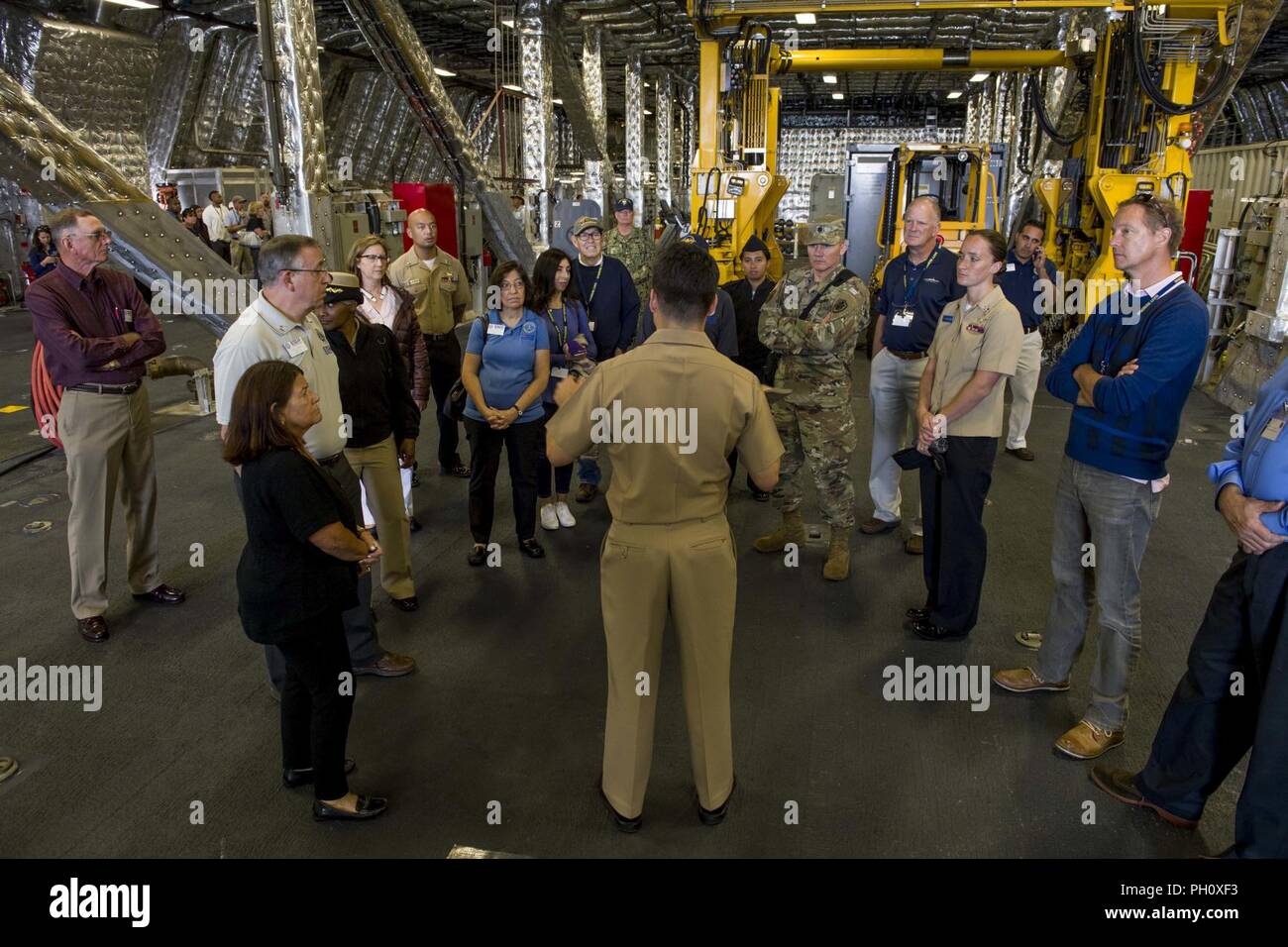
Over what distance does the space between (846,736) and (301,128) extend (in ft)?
20.1

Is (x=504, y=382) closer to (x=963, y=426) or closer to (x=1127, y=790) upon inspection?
(x=963, y=426)

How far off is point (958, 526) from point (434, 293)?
351 centimetres

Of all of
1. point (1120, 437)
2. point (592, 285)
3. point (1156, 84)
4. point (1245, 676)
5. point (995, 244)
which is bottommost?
point (1245, 676)

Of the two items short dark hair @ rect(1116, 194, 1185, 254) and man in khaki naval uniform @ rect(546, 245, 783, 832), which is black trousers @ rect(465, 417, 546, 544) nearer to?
man in khaki naval uniform @ rect(546, 245, 783, 832)

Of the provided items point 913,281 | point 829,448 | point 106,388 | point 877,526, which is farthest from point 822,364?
point 106,388

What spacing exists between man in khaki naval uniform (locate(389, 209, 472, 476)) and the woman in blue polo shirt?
102 cm

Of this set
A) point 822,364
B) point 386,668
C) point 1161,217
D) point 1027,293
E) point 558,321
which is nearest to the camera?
point 1161,217

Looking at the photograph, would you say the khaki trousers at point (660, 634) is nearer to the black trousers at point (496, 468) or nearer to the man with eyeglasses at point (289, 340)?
the man with eyeglasses at point (289, 340)

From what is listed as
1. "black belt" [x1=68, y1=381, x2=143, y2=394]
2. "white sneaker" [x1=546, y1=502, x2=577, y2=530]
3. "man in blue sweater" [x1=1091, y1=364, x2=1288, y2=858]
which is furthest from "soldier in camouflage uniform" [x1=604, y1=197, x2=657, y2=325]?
"man in blue sweater" [x1=1091, y1=364, x2=1288, y2=858]

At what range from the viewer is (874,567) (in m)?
4.72

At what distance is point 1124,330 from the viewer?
9.63ft

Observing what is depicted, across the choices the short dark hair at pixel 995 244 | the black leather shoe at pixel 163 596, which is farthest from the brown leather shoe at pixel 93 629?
the short dark hair at pixel 995 244

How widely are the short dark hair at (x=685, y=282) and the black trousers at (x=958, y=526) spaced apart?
1800 millimetres
